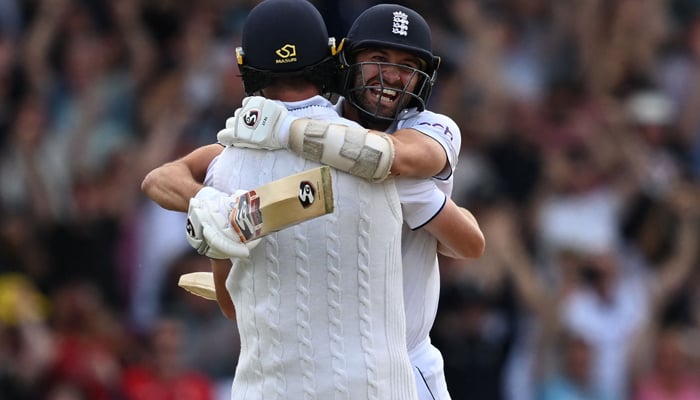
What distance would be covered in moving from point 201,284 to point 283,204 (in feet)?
2.87

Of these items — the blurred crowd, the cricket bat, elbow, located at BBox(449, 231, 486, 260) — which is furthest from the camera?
the blurred crowd

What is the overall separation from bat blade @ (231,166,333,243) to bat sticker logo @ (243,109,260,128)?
20 centimetres

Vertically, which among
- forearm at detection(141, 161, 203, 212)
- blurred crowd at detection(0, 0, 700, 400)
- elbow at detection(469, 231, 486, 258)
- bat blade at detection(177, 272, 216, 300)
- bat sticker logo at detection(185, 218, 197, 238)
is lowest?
blurred crowd at detection(0, 0, 700, 400)

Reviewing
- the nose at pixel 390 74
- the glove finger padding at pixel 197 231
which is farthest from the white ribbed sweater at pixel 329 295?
the nose at pixel 390 74

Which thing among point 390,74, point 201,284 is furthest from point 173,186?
point 390,74

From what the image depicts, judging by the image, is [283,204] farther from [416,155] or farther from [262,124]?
[416,155]

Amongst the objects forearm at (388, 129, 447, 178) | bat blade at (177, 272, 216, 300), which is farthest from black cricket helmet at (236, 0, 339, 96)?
bat blade at (177, 272, 216, 300)

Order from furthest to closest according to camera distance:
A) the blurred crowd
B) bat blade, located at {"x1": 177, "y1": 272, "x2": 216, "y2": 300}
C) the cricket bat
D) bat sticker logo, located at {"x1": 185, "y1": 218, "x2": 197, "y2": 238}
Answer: the blurred crowd → bat blade, located at {"x1": 177, "y1": 272, "x2": 216, "y2": 300} → bat sticker logo, located at {"x1": 185, "y1": 218, "x2": 197, "y2": 238} → the cricket bat

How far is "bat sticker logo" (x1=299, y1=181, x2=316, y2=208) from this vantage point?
12.9 feet

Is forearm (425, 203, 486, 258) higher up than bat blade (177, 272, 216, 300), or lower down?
higher up

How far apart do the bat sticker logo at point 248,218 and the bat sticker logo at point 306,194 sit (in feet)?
0.40

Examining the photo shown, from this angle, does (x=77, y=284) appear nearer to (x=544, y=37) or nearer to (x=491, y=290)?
(x=491, y=290)

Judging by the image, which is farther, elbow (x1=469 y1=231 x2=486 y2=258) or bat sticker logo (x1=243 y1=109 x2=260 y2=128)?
elbow (x1=469 y1=231 x2=486 y2=258)

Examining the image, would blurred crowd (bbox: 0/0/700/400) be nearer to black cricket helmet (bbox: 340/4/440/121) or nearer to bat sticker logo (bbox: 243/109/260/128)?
black cricket helmet (bbox: 340/4/440/121)
